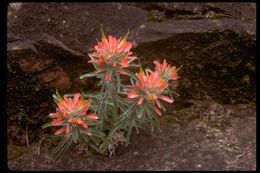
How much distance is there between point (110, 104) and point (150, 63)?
57 centimetres

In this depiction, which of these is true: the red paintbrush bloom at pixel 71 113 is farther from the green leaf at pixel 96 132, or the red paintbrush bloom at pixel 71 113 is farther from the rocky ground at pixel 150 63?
the rocky ground at pixel 150 63

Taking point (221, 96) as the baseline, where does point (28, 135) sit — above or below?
below

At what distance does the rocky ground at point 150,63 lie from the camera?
3.05 meters

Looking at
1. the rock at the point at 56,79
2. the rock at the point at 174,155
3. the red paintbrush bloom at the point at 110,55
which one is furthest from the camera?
the rock at the point at 56,79

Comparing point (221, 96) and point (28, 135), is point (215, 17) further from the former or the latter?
point (28, 135)

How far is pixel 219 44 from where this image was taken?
3.27m

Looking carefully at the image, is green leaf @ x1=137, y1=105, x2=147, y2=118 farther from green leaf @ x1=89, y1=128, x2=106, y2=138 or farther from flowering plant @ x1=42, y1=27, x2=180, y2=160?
green leaf @ x1=89, y1=128, x2=106, y2=138

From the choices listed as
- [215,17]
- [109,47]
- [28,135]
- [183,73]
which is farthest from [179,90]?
[28,135]

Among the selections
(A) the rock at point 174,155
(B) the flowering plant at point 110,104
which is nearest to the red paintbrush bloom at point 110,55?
(B) the flowering plant at point 110,104

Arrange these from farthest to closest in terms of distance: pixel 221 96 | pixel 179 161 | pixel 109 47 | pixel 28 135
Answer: pixel 221 96
pixel 28 135
pixel 179 161
pixel 109 47

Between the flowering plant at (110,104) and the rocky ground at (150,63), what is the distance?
24 centimetres

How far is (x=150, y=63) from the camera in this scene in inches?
129

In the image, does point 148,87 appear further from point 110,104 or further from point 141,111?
point 110,104

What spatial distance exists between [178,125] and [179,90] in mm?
278
